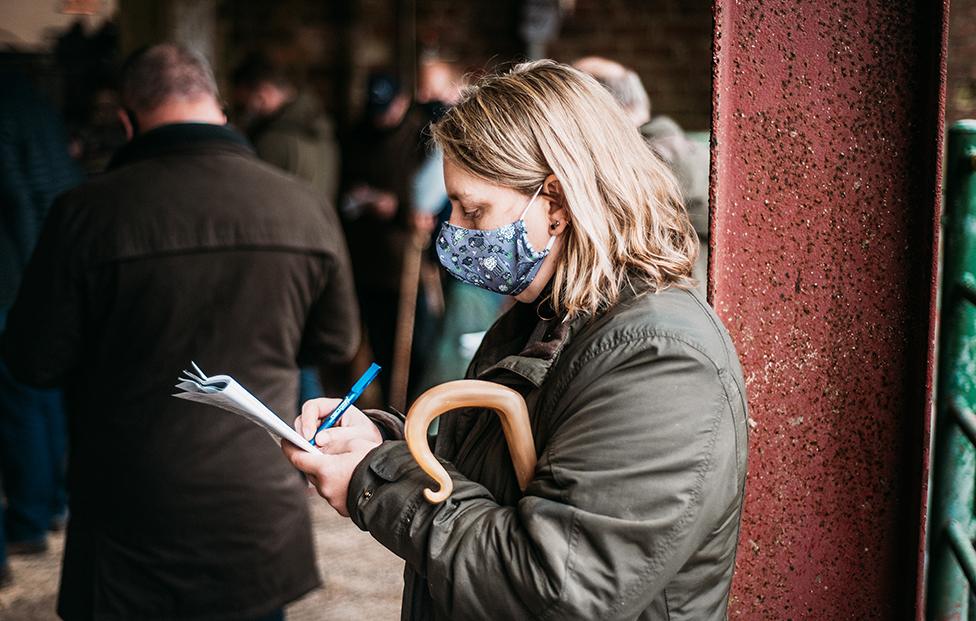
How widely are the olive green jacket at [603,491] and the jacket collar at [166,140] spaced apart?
4.66 feet

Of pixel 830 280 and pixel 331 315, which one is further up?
pixel 830 280

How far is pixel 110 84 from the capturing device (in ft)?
19.1

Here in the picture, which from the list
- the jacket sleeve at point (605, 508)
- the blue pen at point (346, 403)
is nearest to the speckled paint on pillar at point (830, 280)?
the jacket sleeve at point (605, 508)

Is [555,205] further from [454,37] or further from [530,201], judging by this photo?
[454,37]

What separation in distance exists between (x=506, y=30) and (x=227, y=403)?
561 cm

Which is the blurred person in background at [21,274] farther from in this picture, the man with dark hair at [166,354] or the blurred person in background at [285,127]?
the man with dark hair at [166,354]

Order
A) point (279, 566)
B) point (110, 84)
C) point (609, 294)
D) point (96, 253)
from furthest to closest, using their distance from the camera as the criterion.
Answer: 1. point (110, 84)
2. point (279, 566)
3. point (96, 253)
4. point (609, 294)

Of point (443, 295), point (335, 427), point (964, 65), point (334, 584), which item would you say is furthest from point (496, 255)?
point (964, 65)

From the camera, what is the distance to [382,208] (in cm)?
577

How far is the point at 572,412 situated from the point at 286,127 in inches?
183

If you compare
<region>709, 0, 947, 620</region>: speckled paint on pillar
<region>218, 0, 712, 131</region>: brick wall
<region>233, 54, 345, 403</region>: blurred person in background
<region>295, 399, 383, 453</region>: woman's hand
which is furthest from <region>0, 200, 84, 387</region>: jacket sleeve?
<region>218, 0, 712, 131</region>: brick wall

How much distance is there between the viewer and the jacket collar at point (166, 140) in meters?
2.67

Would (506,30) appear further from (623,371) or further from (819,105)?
(623,371)

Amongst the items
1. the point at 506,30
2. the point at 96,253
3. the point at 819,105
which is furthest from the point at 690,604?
the point at 506,30
